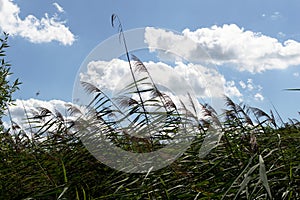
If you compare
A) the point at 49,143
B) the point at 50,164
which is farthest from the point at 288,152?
the point at 49,143

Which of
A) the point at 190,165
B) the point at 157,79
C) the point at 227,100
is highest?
the point at 157,79

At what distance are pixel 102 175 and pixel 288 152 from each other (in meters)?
1.28

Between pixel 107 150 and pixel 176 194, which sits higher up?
pixel 107 150

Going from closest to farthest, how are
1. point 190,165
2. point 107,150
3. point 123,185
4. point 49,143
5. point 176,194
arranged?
point 176,194 → point 123,185 → point 190,165 → point 107,150 → point 49,143

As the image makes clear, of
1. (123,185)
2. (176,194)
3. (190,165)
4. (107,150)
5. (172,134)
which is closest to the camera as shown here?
(176,194)

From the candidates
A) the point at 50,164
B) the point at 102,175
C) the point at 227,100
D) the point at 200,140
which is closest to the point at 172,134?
the point at 200,140

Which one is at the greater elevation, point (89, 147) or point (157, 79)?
point (157, 79)

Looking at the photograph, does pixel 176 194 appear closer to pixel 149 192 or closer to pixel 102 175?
pixel 149 192

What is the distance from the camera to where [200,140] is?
3.45 m

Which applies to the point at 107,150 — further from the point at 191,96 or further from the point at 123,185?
the point at 191,96

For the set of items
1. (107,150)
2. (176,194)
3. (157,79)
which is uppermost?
(157,79)

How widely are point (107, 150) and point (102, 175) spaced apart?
0.92 ft

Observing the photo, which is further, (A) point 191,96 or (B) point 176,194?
(A) point 191,96

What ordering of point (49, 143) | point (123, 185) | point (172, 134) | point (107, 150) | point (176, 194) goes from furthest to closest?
point (49, 143)
point (172, 134)
point (107, 150)
point (123, 185)
point (176, 194)
